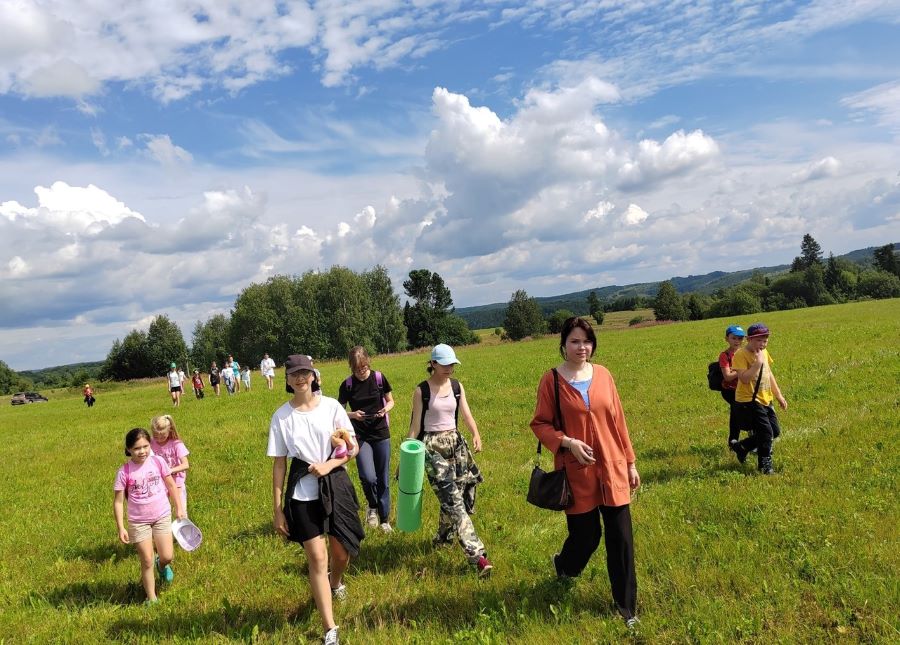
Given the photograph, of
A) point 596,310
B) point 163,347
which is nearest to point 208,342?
point 163,347

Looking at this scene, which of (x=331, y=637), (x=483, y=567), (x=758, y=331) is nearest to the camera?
(x=331, y=637)

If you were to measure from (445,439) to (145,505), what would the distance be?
10.9 feet

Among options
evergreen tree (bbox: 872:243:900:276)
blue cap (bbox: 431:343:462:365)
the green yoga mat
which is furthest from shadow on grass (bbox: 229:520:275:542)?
evergreen tree (bbox: 872:243:900:276)

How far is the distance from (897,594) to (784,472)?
382cm

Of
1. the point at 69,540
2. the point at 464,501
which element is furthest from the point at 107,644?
the point at 69,540

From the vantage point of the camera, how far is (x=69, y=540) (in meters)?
8.97

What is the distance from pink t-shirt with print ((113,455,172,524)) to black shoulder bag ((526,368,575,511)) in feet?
13.7

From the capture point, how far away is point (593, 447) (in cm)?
472

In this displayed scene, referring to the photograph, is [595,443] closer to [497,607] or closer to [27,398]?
[497,607]

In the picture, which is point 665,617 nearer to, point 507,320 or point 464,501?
point 464,501

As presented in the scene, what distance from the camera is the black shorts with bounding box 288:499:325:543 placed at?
4.73m

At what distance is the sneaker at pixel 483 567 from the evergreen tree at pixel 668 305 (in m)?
123

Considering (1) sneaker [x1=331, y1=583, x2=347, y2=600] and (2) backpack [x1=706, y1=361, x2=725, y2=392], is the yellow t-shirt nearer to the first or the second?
(2) backpack [x1=706, y1=361, x2=725, y2=392]

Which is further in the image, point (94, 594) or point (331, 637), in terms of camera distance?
point (94, 594)
